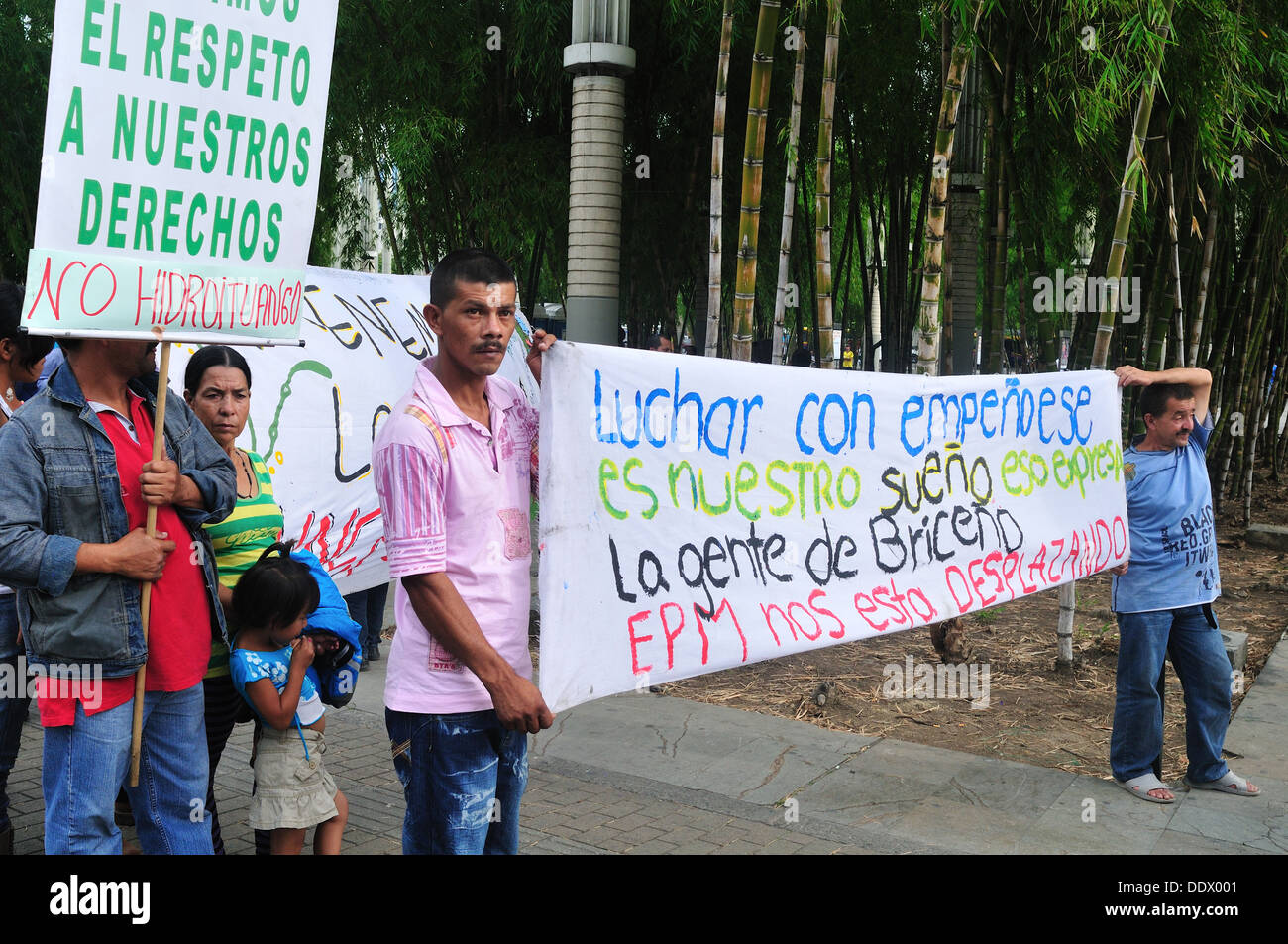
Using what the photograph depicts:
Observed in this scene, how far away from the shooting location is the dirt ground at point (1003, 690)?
5289mm

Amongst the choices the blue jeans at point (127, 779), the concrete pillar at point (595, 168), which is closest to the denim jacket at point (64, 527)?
the blue jeans at point (127, 779)

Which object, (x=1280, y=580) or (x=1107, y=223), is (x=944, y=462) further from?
(x=1280, y=580)

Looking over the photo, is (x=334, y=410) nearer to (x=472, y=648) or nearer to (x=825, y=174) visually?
(x=472, y=648)

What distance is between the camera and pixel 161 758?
9.19ft

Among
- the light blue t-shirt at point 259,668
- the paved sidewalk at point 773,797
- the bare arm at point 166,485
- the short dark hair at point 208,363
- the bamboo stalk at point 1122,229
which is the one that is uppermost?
the bamboo stalk at point 1122,229

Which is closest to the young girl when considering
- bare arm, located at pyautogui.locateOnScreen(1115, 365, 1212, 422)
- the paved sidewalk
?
the paved sidewalk

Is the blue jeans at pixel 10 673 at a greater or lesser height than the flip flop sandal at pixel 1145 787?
greater

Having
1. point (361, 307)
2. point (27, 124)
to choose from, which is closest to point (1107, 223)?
point (361, 307)

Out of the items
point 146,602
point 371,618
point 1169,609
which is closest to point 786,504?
point 1169,609

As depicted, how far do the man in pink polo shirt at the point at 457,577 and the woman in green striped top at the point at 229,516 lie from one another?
90 centimetres

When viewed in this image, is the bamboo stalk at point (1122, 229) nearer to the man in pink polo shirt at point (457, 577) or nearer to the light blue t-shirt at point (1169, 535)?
the light blue t-shirt at point (1169, 535)

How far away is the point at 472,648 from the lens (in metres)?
2.38

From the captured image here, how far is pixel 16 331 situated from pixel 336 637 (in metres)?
1.47

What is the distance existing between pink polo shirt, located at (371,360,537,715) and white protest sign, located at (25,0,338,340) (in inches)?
27.2
